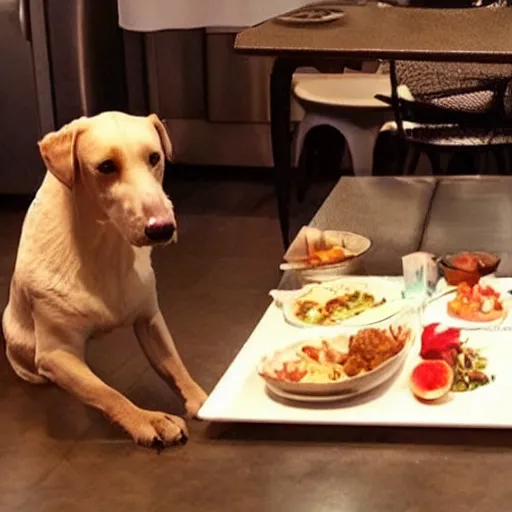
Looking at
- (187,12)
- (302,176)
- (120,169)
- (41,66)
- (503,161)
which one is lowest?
(302,176)

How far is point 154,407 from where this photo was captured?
174 cm

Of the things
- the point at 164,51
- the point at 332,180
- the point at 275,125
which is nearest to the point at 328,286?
the point at 275,125

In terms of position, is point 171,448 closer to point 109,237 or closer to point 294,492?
point 294,492

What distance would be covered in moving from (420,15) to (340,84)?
1038mm

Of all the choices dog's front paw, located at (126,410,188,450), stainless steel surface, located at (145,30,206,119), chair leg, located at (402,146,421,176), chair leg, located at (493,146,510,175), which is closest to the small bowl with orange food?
dog's front paw, located at (126,410,188,450)

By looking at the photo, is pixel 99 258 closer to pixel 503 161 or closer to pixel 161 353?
pixel 161 353

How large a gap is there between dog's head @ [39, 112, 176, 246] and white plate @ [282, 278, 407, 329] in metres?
0.41

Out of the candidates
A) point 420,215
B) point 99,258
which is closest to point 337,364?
point 99,258

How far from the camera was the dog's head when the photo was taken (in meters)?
1.53

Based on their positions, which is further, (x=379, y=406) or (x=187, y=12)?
(x=187, y=12)

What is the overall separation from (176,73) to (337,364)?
2205 mm

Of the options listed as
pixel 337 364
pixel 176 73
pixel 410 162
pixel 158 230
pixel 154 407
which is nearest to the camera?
pixel 158 230

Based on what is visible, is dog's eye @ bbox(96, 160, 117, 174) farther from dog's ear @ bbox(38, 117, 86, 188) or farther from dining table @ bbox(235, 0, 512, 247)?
dining table @ bbox(235, 0, 512, 247)

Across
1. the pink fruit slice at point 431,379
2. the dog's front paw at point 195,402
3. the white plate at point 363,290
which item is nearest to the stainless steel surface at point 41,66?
the white plate at point 363,290
